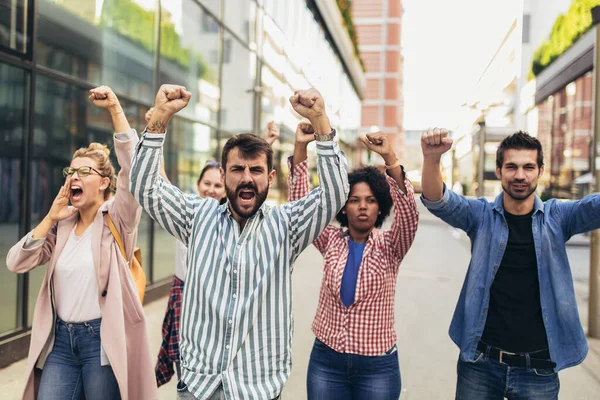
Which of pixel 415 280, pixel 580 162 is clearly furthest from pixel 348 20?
pixel 415 280

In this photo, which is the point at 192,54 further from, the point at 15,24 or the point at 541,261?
the point at 541,261

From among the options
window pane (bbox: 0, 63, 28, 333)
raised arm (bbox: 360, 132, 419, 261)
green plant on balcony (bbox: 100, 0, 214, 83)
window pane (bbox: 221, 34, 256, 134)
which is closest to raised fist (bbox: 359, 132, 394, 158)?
raised arm (bbox: 360, 132, 419, 261)

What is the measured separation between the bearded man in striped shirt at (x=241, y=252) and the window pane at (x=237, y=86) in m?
9.09

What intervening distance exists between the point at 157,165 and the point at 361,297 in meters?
1.20

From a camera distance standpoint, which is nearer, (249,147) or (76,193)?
(249,147)

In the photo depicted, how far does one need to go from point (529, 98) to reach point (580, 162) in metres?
5.30

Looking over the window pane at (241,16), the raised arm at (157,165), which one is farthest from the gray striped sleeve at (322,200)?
the window pane at (241,16)

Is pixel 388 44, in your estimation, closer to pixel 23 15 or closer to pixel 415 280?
pixel 415 280

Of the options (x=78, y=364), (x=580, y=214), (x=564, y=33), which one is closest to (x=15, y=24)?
(x=78, y=364)

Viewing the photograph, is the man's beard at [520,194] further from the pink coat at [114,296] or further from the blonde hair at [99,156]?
the blonde hair at [99,156]

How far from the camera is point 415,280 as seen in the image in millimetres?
9719

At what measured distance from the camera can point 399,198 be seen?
8.65 ft

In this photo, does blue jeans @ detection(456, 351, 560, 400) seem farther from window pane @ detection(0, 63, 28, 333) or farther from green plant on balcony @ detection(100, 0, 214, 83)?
green plant on balcony @ detection(100, 0, 214, 83)

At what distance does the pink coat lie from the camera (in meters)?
2.66
